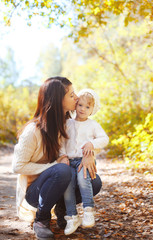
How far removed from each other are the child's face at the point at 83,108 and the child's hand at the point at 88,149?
1.10 feet

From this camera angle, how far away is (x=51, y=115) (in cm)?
238

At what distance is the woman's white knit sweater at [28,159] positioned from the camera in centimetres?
226

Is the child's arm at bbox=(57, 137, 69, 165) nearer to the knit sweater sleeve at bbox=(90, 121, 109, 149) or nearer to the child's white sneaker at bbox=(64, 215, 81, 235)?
the knit sweater sleeve at bbox=(90, 121, 109, 149)

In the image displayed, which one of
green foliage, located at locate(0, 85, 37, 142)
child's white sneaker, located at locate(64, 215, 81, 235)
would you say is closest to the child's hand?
child's white sneaker, located at locate(64, 215, 81, 235)

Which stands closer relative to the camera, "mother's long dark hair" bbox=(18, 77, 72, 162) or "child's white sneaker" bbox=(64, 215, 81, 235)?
"child's white sneaker" bbox=(64, 215, 81, 235)

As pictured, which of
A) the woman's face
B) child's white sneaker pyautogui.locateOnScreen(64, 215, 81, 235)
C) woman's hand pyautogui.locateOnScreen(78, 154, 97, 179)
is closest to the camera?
child's white sneaker pyautogui.locateOnScreen(64, 215, 81, 235)

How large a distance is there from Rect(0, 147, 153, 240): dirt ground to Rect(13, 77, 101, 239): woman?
0.21m

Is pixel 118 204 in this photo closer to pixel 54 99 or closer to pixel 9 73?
pixel 54 99

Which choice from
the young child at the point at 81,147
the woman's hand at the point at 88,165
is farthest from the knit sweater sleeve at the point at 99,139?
the woman's hand at the point at 88,165

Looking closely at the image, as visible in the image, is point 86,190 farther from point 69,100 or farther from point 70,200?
point 69,100

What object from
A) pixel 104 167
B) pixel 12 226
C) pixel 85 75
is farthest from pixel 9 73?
pixel 12 226

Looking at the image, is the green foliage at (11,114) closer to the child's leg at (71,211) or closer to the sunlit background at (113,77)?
→ the sunlit background at (113,77)

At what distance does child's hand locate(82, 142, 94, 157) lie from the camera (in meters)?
2.39

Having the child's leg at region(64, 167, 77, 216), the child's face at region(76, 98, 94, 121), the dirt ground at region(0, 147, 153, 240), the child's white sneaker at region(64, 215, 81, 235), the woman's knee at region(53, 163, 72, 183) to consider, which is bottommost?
the dirt ground at region(0, 147, 153, 240)
